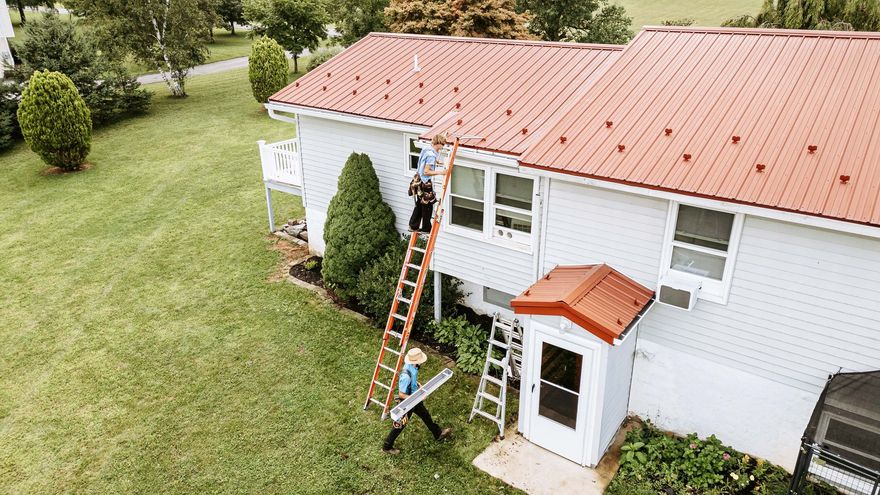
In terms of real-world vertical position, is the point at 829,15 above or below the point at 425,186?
above

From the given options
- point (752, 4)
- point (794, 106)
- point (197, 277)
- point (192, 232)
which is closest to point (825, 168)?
point (794, 106)

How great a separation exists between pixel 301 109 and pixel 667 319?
998 centimetres

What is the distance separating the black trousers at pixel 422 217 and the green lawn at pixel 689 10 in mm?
51209

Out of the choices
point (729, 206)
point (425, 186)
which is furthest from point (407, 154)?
point (729, 206)

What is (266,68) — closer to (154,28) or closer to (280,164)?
(154,28)

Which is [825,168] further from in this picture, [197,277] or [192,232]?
[192,232]

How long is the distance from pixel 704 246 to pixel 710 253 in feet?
0.52

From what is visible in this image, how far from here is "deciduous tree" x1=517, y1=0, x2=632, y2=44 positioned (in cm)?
3450

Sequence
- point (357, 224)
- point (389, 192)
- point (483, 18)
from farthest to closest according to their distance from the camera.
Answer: point (483, 18) → point (389, 192) → point (357, 224)

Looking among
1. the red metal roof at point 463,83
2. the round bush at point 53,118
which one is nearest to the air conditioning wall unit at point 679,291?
the red metal roof at point 463,83

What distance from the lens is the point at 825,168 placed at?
26.7 feet

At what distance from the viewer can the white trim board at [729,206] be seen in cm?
743

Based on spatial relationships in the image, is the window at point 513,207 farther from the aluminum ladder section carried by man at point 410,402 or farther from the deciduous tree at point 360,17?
the deciduous tree at point 360,17

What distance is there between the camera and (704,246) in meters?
9.14
